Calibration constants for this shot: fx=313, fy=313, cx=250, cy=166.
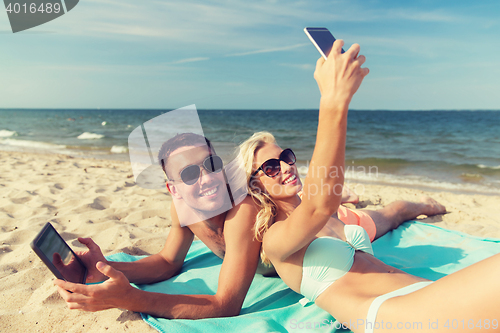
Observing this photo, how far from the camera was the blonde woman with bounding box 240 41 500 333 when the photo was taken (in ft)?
3.65

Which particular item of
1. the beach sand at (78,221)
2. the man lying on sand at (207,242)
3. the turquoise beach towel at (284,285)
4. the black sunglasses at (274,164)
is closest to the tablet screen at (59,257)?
the man lying on sand at (207,242)

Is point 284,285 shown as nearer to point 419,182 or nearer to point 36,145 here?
point 419,182

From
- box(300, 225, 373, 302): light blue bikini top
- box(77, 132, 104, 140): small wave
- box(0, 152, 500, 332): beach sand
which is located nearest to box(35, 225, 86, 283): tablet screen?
box(0, 152, 500, 332): beach sand

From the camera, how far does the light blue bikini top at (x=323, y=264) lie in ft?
6.47

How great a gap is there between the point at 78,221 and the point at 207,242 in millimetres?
2090

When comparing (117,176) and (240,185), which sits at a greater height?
(240,185)

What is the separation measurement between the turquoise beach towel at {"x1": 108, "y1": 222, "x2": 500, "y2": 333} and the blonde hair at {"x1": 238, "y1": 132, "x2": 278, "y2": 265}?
0.38 meters

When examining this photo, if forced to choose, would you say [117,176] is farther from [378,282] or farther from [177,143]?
[378,282]

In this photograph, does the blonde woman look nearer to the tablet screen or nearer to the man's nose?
the man's nose

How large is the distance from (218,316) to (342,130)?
1.61 meters

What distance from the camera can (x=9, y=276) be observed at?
260 centimetres

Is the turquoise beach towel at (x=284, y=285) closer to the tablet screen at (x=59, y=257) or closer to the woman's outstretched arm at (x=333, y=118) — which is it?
the tablet screen at (x=59, y=257)

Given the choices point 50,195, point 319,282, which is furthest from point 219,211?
point 50,195

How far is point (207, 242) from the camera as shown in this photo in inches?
103
